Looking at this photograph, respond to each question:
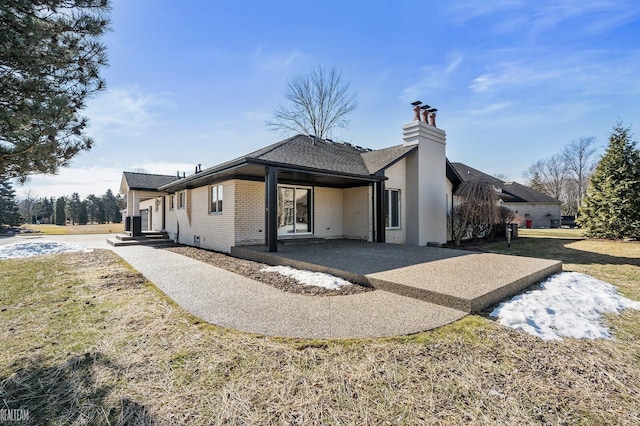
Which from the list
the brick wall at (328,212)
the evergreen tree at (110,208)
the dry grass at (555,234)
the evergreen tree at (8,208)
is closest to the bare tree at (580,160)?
the dry grass at (555,234)

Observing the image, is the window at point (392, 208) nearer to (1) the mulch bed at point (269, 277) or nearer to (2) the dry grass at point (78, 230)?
(1) the mulch bed at point (269, 277)

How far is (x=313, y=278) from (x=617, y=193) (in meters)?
17.4

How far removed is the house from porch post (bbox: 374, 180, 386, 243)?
39mm

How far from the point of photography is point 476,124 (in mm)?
14641

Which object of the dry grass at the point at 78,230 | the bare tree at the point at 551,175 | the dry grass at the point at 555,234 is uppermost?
the bare tree at the point at 551,175

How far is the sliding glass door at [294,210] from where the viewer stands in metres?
11.2

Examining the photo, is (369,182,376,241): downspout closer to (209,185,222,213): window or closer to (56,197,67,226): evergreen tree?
(209,185,222,213): window

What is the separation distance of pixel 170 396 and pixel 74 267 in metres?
8.15

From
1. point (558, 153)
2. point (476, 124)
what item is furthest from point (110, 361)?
point (558, 153)

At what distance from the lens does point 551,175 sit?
4522 centimetres

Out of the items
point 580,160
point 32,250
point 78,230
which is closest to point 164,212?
point 32,250

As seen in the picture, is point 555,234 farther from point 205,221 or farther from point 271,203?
point 205,221

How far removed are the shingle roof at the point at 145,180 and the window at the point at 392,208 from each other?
14193mm

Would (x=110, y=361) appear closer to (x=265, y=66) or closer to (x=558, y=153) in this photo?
(x=265, y=66)
